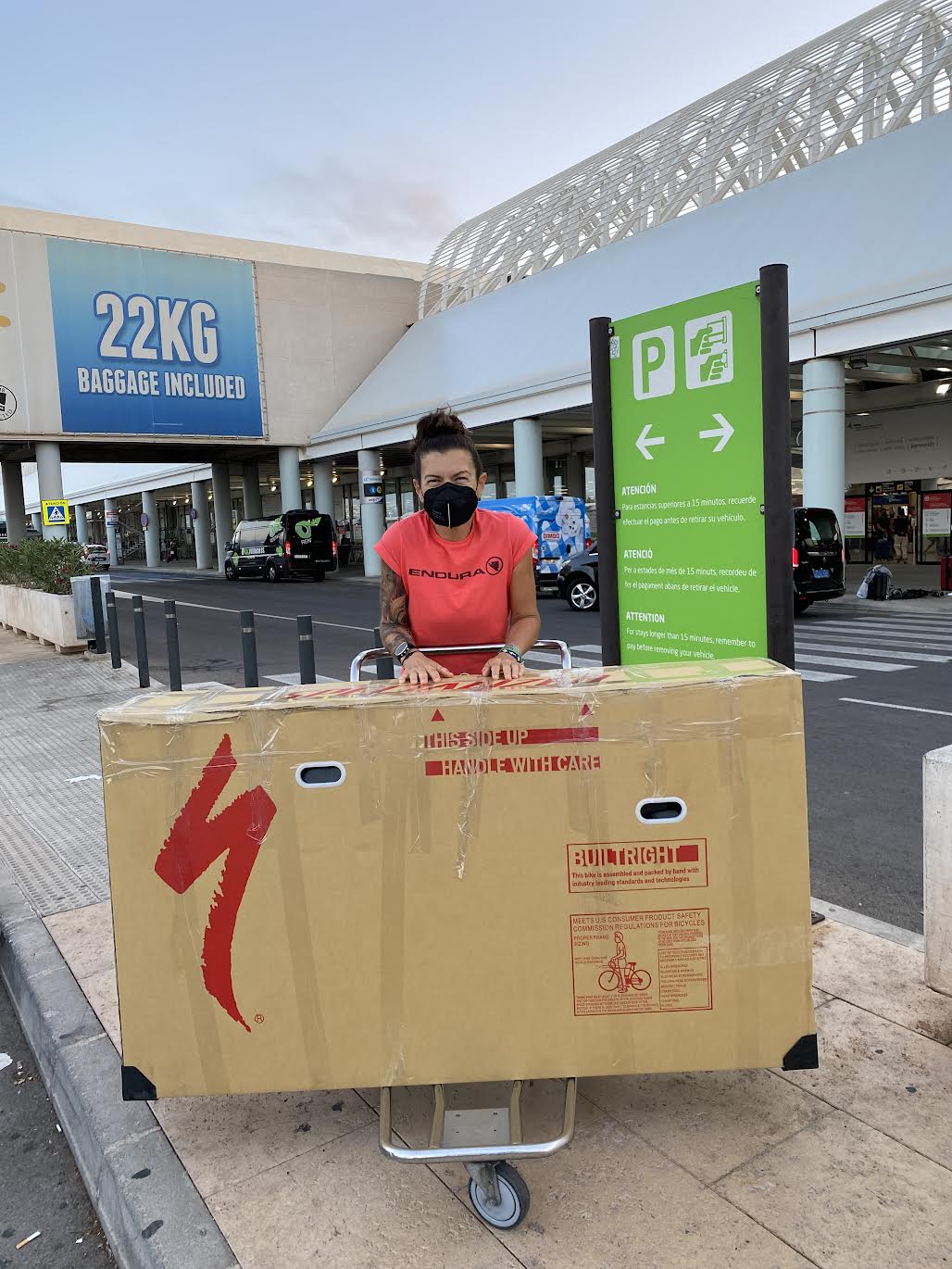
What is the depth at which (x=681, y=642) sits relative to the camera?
387cm

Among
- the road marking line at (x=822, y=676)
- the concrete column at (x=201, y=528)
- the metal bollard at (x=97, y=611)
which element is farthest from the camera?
the concrete column at (x=201, y=528)

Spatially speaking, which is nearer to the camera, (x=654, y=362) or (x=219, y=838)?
(x=219, y=838)

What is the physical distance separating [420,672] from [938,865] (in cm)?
184

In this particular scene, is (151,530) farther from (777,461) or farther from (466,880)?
(466,880)

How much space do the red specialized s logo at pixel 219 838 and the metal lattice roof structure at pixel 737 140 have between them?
901 inches

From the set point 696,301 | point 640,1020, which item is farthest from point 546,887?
point 696,301

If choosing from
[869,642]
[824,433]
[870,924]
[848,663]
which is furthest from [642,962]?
[824,433]

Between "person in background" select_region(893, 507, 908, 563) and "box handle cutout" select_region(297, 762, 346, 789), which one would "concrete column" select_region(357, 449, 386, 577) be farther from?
"box handle cutout" select_region(297, 762, 346, 789)

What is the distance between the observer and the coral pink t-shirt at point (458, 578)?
122 inches

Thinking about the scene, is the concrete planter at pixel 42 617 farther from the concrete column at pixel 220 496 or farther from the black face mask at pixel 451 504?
the concrete column at pixel 220 496

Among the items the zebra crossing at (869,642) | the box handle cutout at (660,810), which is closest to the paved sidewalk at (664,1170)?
the box handle cutout at (660,810)

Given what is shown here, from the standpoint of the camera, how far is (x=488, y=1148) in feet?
7.45

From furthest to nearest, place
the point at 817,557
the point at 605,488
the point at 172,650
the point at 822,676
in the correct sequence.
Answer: the point at 817,557, the point at 822,676, the point at 172,650, the point at 605,488

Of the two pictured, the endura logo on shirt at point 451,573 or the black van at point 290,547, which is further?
the black van at point 290,547
